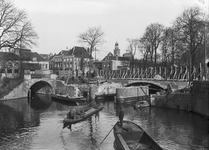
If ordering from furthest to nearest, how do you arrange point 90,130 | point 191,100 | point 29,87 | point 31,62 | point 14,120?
point 31,62
point 29,87
point 191,100
point 14,120
point 90,130

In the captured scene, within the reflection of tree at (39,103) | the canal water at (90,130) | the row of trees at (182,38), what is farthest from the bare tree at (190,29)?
the reflection of tree at (39,103)

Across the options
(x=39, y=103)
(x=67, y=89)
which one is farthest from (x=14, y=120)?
(x=67, y=89)

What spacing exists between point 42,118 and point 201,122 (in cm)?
1835

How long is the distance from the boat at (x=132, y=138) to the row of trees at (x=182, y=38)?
2266cm

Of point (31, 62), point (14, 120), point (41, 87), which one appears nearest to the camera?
point (14, 120)

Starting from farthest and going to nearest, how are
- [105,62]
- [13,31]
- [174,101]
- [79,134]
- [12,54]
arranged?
[105,62] → [12,54] → [13,31] → [174,101] → [79,134]

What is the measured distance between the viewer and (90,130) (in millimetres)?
24109

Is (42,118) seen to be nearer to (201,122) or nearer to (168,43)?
(201,122)

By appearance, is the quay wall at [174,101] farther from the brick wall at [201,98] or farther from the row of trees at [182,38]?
the row of trees at [182,38]

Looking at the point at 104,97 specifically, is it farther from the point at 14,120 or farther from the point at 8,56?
the point at 14,120

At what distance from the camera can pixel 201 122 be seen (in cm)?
2689

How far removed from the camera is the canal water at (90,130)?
63.9 feet

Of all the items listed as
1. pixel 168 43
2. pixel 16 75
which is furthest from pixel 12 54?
pixel 168 43

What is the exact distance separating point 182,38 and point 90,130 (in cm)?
2987
